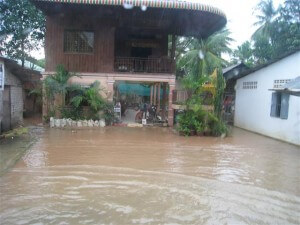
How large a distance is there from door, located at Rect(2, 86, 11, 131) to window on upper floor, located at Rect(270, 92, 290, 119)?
11.0 metres

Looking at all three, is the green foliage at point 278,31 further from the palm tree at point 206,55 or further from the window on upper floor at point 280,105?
the window on upper floor at point 280,105

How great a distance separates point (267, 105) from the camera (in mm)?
15125

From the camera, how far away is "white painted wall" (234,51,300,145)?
12.9 metres

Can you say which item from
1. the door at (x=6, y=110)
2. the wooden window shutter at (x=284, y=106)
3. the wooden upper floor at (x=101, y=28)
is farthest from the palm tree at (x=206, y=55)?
the door at (x=6, y=110)

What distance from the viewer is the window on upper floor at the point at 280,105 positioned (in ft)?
43.8

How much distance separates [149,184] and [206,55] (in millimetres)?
20733

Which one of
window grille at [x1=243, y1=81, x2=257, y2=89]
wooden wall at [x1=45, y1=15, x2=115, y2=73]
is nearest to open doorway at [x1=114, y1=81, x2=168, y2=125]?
wooden wall at [x1=45, y1=15, x2=115, y2=73]

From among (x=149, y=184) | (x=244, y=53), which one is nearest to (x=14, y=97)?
(x=149, y=184)

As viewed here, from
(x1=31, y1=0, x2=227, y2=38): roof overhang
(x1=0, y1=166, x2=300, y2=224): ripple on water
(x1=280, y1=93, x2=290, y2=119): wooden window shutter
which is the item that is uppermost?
(x1=31, y1=0, x2=227, y2=38): roof overhang

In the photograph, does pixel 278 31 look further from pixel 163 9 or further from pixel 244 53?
pixel 244 53

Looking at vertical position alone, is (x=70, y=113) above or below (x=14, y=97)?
below

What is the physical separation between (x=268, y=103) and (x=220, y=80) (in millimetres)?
2630

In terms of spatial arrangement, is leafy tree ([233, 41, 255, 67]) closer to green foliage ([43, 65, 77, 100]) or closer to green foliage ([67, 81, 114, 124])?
green foliage ([67, 81, 114, 124])

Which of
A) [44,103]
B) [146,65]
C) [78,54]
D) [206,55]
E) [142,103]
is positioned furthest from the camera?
[206,55]
